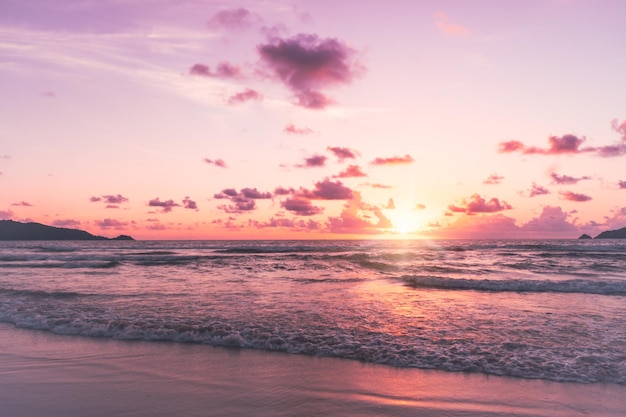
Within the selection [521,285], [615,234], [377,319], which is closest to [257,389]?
[377,319]

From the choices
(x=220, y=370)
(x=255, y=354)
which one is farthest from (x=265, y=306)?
(x=220, y=370)

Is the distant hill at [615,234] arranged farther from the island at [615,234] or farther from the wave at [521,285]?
the wave at [521,285]

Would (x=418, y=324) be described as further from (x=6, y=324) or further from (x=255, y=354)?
(x=6, y=324)

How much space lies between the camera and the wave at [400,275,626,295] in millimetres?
21469

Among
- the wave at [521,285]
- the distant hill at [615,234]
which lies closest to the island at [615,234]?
the distant hill at [615,234]

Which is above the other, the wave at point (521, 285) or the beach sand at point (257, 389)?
the beach sand at point (257, 389)

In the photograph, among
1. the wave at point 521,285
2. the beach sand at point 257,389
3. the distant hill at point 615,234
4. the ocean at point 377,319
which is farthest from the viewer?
the distant hill at point 615,234

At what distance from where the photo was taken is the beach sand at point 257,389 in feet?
22.1

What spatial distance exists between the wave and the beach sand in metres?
14.7

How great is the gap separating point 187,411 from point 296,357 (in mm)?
3441

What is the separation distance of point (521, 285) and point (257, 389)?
19.5 metres

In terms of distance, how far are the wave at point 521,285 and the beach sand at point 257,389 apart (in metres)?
14.7

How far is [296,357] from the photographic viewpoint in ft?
31.7

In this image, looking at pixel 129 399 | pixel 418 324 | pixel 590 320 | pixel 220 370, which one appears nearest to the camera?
pixel 129 399
